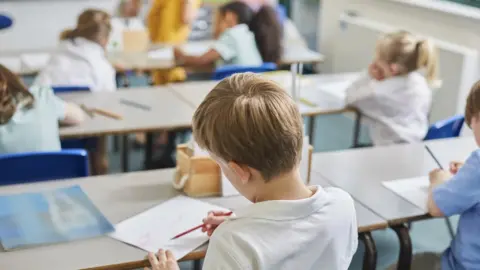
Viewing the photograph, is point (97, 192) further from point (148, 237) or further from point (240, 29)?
point (240, 29)

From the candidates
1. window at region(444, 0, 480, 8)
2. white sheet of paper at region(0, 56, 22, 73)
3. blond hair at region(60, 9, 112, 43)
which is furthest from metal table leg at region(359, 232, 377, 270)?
white sheet of paper at region(0, 56, 22, 73)

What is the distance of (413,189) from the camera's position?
208cm

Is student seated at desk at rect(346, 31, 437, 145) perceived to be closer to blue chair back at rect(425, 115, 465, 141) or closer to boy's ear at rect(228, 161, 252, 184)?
blue chair back at rect(425, 115, 465, 141)

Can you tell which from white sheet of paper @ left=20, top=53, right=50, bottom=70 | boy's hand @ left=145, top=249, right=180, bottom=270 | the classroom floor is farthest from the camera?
white sheet of paper @ left=20, top=53, right=50, bottom=70

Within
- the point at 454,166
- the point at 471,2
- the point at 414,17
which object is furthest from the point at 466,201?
the point at 414,17

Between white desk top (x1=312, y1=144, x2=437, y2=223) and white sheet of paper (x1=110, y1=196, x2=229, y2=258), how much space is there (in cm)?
48

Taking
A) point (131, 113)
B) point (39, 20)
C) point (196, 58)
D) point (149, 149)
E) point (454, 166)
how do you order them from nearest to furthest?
point (454, 166) → point (131, 113) → point (149, 149) → point (196, 58) → point (39, 20)

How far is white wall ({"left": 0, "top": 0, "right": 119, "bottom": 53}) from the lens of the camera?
5.84 metres

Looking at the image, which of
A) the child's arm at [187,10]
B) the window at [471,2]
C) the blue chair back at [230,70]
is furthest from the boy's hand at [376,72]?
the child's arm at [187,10]

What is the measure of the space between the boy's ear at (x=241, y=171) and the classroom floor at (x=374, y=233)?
5.05ft

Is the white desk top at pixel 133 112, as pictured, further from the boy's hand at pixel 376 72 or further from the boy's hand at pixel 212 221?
the boy's hand at pixel 212 221

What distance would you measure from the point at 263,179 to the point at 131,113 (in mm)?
1809

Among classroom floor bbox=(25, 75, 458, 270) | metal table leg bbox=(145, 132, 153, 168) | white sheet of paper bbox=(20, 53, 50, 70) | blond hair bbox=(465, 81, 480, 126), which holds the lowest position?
classroom floor bbox=(25, 75, 458, 270)

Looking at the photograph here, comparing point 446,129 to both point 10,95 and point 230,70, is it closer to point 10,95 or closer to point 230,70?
point 230,70
